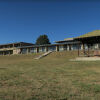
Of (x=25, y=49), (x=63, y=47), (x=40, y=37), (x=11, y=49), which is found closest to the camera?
(x=63, y=47)

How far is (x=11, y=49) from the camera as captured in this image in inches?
2522

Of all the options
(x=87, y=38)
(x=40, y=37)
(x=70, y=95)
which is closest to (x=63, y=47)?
(x=87, y=38)

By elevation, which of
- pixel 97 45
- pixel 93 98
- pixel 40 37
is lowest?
pixel 93 98

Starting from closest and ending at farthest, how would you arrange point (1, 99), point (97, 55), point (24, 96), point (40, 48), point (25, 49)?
1. point (1, 99)
2. point (24, 96)
3. point (97, 55)
4. point (40, 48)
5. point (25, 49)

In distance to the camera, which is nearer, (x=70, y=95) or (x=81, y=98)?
(x=81, y=98)

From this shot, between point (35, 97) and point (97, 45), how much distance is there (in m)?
26.5

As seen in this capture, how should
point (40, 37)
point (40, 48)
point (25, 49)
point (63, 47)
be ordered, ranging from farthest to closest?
1. point (40, 37)
2. point (25, 49)
3. point (40, 48)
4. point (63, 47)

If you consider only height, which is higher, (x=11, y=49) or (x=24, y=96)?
(x=11, y=49)

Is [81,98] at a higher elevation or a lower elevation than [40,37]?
lower

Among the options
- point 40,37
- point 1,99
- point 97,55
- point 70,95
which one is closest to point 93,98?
point 70,95

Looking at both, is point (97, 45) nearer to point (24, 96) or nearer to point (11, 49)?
point (24, 96)

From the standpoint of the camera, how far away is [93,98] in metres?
4.51

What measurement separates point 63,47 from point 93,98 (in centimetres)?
4578

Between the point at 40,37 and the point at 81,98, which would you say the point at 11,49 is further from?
the point at 81,98
